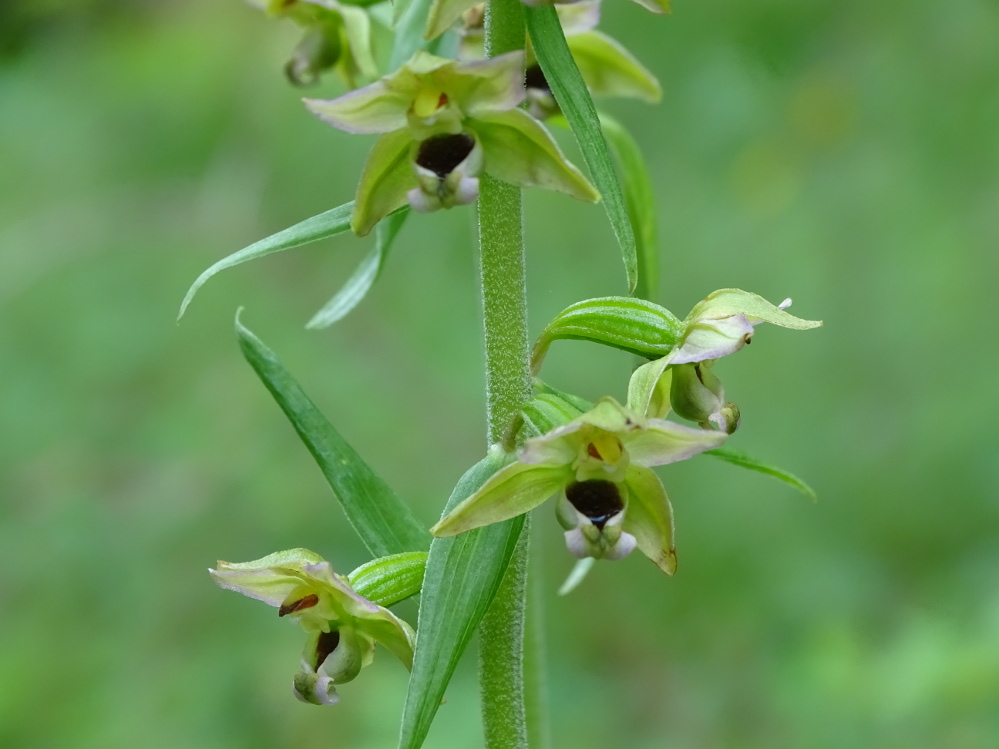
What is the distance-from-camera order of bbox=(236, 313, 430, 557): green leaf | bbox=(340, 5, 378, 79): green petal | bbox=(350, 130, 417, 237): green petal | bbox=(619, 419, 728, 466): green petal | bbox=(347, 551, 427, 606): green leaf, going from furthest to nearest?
bbox=(340, 5, 378, 79): green petal < bbox=(236, 313, 430, 557): green leaf < bbox=(347, 551, 427, 606): green leaf < bbox=(350, 130, 417, 237): green petal < bbox=(619, 419, 728, 466): green petal

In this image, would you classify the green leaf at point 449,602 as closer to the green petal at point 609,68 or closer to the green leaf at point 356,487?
the green leaf at point 356,487

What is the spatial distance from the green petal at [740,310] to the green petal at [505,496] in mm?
308

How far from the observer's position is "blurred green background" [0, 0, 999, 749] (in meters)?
3.76

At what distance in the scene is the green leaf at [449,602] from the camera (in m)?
1.29

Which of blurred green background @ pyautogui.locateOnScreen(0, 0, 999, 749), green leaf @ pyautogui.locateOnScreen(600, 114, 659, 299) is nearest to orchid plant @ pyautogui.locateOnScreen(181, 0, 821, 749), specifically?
green leaf @ pyautogui.locateOnScreen(600, 114, 659, 299)

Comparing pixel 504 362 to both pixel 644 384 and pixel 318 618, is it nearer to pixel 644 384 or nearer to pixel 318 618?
pixel 644 384

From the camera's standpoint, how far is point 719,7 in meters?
6.35

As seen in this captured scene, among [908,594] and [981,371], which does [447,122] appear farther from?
[981,371]

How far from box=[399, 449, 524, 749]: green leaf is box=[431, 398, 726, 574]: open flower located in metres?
0.08

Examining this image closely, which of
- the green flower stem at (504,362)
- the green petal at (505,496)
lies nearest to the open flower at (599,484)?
the green petal at (505,496)

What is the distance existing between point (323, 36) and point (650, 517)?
3.62ft

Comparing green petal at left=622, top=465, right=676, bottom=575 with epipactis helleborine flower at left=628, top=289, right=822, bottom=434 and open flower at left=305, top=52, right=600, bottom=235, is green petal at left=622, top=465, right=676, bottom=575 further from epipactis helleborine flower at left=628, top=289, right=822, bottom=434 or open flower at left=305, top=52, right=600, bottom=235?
open flower at left=305, top=52, right=600, bottom=235

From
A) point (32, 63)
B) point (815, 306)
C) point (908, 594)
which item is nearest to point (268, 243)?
point (908, 594)

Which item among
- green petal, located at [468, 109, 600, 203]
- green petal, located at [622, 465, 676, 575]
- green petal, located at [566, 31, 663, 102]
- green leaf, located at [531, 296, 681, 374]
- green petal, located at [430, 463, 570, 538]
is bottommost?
green petal, located at [622, 465, 676, 575]
